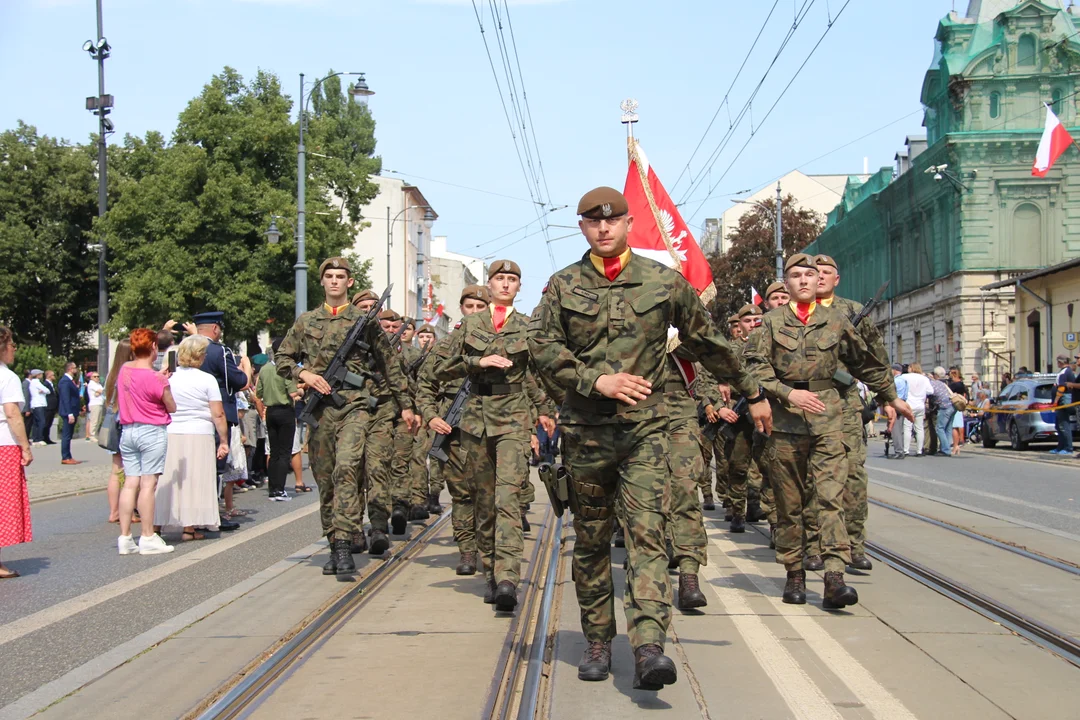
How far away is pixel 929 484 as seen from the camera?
16844 mm

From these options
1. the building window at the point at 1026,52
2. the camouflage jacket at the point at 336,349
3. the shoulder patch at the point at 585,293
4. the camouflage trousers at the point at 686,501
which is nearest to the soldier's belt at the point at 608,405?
Answer: the shoulder patch at the point at 585,293

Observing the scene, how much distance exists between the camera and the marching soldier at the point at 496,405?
7.61m

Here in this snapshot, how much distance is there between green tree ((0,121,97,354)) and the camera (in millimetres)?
54031

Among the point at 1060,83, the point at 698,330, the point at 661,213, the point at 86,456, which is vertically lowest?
the point at 86,456

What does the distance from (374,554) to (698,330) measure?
482cm

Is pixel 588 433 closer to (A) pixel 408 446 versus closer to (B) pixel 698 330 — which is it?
(B) pixel 698 330

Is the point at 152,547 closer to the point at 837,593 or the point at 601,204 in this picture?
the point at 837,593

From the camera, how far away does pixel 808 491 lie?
731cm

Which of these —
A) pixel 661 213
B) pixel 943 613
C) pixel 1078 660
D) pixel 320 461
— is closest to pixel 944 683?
pixel 1078 660

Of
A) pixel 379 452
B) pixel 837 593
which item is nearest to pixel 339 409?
pixel 379 452

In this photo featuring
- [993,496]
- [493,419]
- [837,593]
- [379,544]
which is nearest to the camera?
[837,593]

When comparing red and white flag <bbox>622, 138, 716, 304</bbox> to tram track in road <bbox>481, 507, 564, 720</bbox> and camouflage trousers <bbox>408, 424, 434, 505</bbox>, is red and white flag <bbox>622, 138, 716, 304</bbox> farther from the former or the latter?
tram track in road <bbox>481, 507, 564, 720</bbox>

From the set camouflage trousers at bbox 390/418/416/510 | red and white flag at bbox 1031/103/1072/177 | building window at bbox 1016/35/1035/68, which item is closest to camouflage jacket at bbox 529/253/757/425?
camouflage trousers at bbox 390/418/416/510

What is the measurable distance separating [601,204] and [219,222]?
42.2 m
